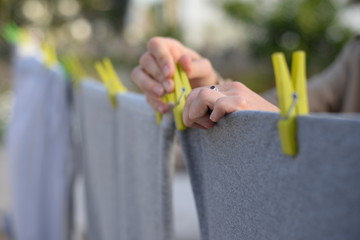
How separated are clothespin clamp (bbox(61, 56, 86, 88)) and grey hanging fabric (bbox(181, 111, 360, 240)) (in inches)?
34.5

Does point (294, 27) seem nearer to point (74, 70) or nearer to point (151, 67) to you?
point (74, 70)

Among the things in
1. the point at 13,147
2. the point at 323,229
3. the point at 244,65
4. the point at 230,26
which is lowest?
the point at 323,229

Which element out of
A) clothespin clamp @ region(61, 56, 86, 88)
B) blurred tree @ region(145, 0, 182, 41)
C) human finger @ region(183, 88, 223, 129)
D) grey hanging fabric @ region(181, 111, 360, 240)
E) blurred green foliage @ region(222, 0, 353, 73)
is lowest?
grey hanging fabric @ region(181, 111, 360, 240)

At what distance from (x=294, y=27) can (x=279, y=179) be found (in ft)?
25.9

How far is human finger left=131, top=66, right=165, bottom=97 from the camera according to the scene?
77cm

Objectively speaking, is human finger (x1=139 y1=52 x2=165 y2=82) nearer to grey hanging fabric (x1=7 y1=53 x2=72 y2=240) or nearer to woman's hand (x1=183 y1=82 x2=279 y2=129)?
woman's hand (x1=183 y1=82 x2=279 y2=129)

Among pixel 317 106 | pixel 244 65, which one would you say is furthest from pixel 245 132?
pixel 244 65

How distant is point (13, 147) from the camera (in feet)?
6.39

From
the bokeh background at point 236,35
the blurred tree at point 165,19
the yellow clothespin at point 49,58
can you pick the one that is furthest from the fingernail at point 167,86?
the blurred tree at point 165,19

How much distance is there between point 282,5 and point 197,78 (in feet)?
25.6

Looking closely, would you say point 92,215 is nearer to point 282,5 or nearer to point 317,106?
point 317,106

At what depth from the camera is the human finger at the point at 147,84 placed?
77cm

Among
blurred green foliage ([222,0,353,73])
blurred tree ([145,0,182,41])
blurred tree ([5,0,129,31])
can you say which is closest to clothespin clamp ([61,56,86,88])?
blurred green foliage ([222,0,353,73])

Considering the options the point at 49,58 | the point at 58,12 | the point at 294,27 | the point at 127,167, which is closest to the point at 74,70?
the point at 49,58
